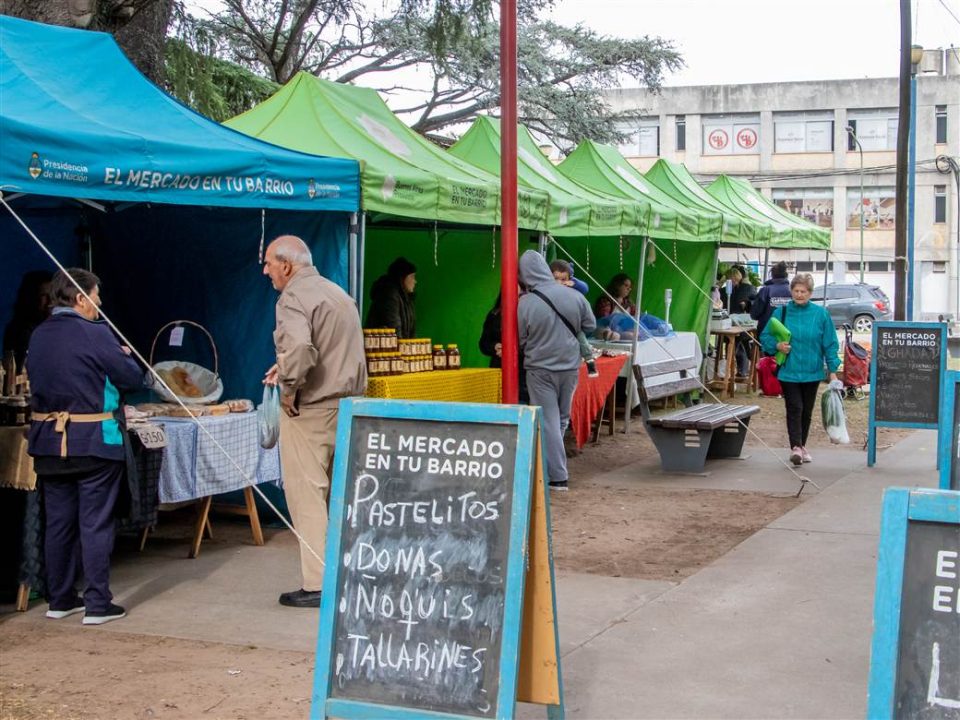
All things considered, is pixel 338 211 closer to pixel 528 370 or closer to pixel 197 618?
pixel 528 370

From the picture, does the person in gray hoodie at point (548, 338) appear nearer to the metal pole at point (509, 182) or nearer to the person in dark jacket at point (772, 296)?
the metal pole at point (509, 182)

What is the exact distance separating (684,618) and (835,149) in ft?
174

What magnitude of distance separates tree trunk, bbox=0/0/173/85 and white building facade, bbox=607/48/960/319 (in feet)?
130

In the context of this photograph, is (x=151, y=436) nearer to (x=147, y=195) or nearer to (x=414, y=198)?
(x=147, y=195)

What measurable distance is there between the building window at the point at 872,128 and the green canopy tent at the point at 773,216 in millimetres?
34797

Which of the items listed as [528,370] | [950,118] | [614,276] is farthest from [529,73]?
[950,118]

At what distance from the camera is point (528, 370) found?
33.1ft

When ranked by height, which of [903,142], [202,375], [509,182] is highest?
[903,142]

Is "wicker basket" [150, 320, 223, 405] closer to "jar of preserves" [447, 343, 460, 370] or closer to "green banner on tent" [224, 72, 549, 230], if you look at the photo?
"green banner on tent" [224, 72, 549, 230]

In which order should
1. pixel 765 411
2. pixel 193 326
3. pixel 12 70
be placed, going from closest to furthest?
pixel 12 70, pixel 193 326, pixel 765 411

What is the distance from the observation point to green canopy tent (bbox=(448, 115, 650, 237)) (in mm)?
12039

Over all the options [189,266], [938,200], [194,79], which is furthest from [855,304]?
[189,266]

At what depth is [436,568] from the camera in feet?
14.1

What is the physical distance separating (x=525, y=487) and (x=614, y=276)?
1262cm
